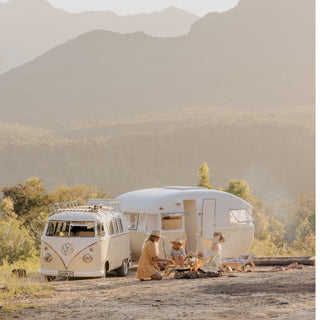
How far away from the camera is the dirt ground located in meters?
9.09

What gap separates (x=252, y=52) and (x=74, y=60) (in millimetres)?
40849

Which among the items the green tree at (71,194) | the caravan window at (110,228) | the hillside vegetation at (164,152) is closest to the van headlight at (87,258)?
the caravan window at (110,228)

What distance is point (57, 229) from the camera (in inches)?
592

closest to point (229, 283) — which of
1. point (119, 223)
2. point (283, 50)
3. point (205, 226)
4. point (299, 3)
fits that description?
point (119, 223)

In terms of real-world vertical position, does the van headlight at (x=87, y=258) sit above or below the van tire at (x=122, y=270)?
above

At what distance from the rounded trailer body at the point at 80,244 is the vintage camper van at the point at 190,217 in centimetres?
253

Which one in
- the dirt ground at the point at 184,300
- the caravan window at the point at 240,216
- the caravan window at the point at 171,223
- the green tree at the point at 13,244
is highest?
the caravan window at the point at 240,216

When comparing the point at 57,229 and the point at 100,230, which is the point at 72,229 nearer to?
the point at 57,229

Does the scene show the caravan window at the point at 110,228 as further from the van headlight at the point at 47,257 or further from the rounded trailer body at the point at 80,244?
the van headlight at the point at 47,257

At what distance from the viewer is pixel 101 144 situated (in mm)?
85938

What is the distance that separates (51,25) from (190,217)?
403 ft

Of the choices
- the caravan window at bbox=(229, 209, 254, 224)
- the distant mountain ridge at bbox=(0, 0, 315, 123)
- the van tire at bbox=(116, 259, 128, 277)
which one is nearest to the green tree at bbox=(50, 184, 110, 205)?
the caravan window at bbox=(229, 209, 254, 224)

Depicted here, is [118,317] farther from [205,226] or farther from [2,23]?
[2,23]

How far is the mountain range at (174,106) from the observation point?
81.3 metres
